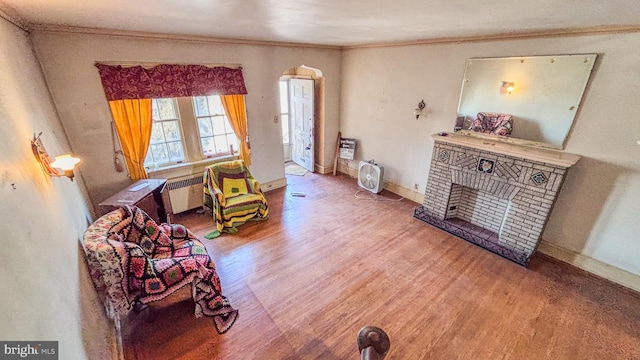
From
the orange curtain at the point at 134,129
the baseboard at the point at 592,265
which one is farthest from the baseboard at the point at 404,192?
the orange curtain at the point at 134,129

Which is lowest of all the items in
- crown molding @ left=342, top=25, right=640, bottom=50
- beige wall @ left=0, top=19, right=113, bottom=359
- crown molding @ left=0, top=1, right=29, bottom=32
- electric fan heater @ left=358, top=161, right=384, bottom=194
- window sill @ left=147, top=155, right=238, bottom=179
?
electric fan heater @ left=358, top=161, right=384, bottom=194

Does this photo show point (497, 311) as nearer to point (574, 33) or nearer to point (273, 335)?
point (273, 335)

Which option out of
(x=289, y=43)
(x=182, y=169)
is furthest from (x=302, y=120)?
(x=182, y=169)

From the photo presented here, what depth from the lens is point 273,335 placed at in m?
2.26

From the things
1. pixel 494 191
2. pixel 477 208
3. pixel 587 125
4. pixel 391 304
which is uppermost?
pixel 587 125

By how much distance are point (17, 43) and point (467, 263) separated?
4.82 m

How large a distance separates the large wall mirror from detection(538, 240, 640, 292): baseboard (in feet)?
4.13

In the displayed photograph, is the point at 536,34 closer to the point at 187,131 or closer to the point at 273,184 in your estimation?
the point at 273,184

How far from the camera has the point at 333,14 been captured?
79.3 inches

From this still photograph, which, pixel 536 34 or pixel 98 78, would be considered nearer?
pixel 536 34

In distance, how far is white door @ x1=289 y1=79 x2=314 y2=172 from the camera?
5.44 metres

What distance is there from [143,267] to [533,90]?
4.29 m

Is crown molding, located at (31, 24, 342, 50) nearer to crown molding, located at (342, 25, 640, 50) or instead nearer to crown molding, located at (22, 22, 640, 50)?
crown molding, located at (22, 22, 640, 50)

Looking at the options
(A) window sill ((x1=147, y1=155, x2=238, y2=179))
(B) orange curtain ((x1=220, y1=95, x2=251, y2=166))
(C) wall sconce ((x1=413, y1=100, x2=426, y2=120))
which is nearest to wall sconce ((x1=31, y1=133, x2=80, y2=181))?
(A) window sill ((x1=147, y1=155, x2=238, y2=179))
